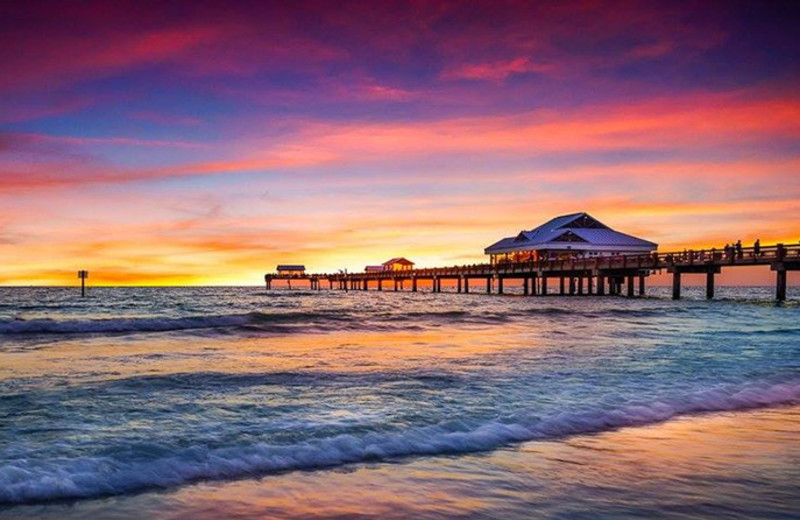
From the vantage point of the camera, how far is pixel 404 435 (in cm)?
Answer: 670

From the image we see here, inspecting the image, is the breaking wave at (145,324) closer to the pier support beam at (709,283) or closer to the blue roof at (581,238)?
the pier support beam at (709,283)

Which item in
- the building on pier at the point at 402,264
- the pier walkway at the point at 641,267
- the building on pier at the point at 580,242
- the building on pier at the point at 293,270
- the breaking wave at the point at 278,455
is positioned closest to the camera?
the breaking wave at the point at 278,455

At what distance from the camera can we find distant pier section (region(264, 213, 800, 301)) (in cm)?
3934

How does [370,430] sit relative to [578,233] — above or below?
below

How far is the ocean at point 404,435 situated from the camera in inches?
188

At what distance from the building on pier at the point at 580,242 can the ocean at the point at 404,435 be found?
55993 mm

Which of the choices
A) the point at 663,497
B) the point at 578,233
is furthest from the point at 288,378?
the point at 578,233

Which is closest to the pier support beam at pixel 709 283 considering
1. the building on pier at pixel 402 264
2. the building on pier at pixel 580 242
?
the building on pier at pixel 580 242

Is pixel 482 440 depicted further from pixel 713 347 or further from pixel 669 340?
pixel 669 340

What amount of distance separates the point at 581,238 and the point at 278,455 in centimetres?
6772

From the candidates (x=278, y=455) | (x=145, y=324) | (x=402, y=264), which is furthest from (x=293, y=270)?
(x=278, y=455)

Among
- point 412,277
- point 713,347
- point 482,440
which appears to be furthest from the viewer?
point 412,277

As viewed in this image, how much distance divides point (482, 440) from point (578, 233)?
219ft

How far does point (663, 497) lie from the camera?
15.7 feet
